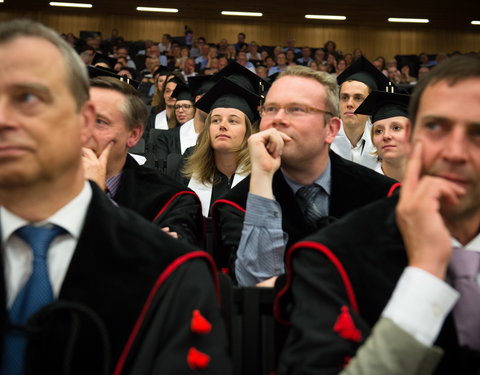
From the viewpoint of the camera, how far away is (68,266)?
1432 mm

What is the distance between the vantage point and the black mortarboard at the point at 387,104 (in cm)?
442

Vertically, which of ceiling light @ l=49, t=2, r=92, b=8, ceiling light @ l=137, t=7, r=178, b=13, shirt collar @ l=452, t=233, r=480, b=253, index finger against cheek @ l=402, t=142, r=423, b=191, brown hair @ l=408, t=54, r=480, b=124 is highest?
ceiling light @ l=49, t=2, r=92, b=8

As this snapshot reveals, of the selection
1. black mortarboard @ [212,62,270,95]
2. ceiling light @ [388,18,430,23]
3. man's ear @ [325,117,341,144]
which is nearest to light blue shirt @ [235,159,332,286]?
man's ear @ [325,117,341,144]

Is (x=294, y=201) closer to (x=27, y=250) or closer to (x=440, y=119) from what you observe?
(x=440, y=119)

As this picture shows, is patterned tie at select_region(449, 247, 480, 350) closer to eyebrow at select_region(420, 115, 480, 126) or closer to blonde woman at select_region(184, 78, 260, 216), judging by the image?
eyebrow at select_region(420, 115, 480, 126)

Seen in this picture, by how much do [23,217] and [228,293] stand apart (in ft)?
2.17

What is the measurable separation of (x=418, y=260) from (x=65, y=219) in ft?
3.06

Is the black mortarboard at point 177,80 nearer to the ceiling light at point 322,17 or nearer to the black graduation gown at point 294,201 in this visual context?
the black graduation gown at point 294,201

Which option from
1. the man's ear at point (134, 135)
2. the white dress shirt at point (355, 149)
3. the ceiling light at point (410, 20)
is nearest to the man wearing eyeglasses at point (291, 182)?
the man's ear at point (134, 135)

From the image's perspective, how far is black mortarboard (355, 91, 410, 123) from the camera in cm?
442

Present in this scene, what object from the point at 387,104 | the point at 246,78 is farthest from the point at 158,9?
the point at 387,104

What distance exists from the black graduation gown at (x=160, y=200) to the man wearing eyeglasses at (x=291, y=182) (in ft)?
0.77

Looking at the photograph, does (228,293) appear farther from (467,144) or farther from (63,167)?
(467,144)

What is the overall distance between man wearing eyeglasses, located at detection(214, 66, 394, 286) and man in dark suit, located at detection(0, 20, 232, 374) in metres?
0.98
